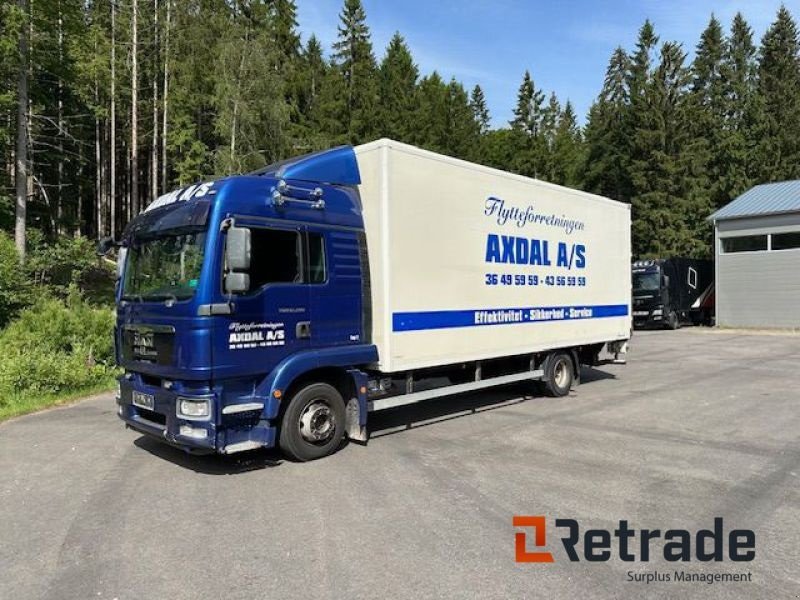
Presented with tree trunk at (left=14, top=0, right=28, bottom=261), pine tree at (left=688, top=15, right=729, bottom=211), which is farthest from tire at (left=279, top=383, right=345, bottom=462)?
pine tree at (left=688, top=15, right=729, bottom=211)

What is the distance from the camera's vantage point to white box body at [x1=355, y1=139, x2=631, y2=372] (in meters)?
7.06

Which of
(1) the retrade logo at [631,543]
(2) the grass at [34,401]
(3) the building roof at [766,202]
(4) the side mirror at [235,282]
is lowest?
(1) the retrade logo at [631,543]

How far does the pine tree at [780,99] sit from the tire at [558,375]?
3781 centimetres

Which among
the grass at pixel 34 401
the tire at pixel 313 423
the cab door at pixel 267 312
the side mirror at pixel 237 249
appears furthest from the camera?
the grass at pixel 34 401

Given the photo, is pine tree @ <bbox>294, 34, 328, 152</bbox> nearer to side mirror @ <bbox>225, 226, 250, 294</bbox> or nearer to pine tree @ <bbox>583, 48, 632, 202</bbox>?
pine tree @ <bbox>583, 48, 632, 202</bbox>

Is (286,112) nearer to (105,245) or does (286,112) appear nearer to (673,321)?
(673,321)

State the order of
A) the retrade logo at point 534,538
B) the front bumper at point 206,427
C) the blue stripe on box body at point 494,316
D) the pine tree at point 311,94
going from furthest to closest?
the pine tree at point 311,94 < the blue stripe on box body at point 494,316 < the front bumper at point 206,427 < the retrade logo at point 534,538

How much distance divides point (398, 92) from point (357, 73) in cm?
366

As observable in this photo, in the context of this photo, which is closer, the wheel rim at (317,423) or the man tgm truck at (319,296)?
the man tgm truck at (319,296)

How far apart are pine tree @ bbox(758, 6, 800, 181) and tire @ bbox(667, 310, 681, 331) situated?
62.0 feet

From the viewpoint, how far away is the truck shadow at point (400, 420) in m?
6.46

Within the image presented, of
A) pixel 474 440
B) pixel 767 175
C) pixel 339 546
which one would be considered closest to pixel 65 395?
pixel 474 440

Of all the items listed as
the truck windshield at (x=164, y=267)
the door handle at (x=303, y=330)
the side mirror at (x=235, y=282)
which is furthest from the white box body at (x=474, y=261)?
the truck windshield at (x=164, y=267)

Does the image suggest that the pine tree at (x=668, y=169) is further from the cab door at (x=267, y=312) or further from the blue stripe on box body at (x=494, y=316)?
the cab door at (x=267, y=312)
